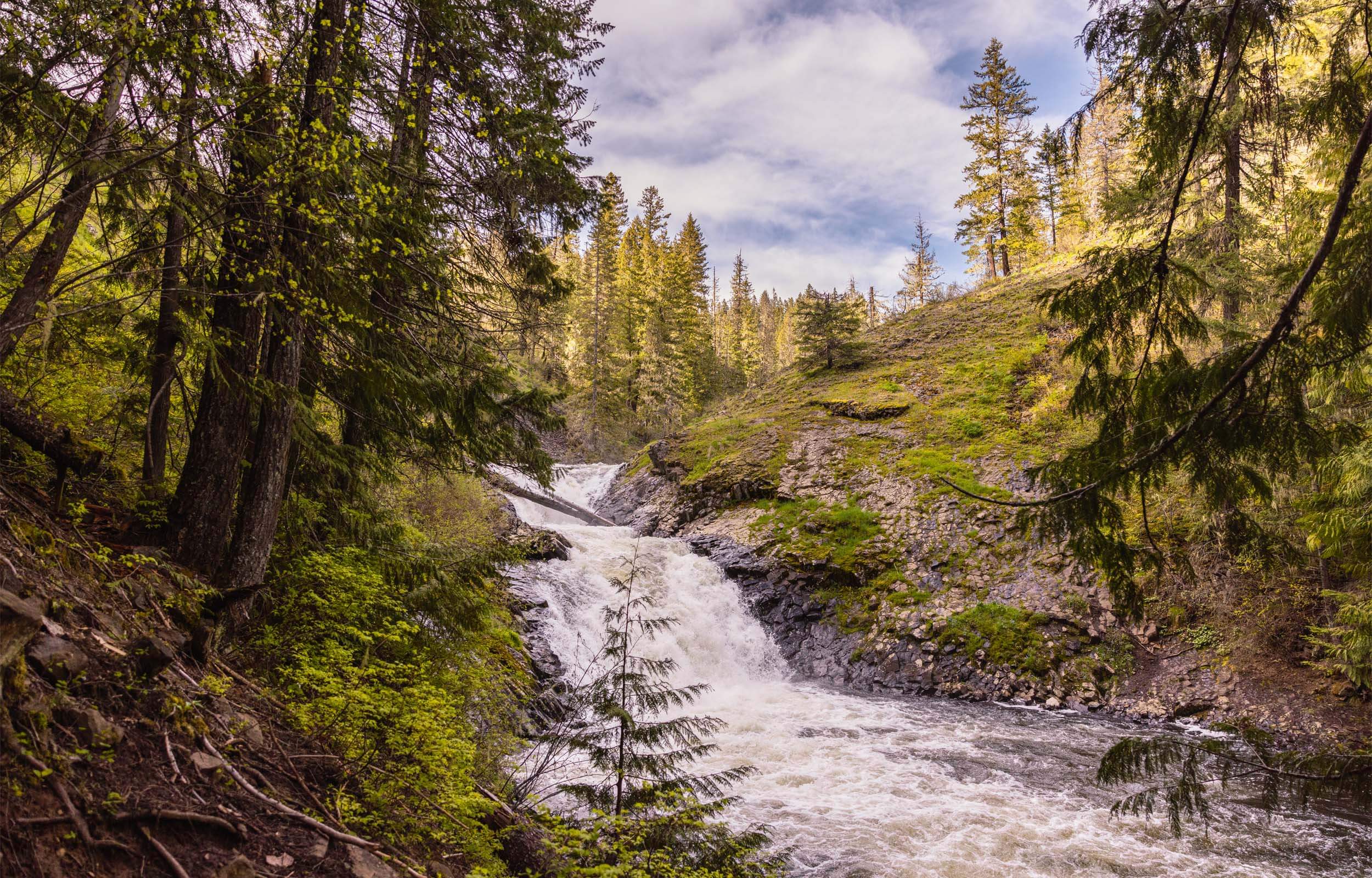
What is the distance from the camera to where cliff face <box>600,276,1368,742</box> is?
9.98 meters

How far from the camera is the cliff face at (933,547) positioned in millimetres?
9984

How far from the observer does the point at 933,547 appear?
13.7m

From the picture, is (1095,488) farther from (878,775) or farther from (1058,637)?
(1058,637)

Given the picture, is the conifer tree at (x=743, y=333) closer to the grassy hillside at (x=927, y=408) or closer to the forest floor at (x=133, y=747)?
the grassy hillside at (x=927, y=408)

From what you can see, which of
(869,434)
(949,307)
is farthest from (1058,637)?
(949,307)

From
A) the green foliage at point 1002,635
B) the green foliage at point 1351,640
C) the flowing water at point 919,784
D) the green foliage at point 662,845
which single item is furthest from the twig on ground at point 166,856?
the green foliage at point 1002,635

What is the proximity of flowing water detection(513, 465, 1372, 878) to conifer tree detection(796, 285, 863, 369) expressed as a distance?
1402 cm

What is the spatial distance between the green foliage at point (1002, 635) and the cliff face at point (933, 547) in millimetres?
25

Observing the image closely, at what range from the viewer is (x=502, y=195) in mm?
6332

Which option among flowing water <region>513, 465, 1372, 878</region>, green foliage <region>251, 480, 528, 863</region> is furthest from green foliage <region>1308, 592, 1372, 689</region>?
green foliage <region>251, 480, 528, 863</region>

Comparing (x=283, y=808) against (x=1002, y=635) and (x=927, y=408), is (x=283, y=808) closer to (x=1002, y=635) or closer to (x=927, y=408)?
(x=1002, y=635)

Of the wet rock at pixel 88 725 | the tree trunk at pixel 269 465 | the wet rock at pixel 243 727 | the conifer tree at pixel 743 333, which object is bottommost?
the wet rock at pixel 243 727

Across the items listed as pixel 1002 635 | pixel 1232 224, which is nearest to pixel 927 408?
pixel 1002 635

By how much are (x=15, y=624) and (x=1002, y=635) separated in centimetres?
1284
